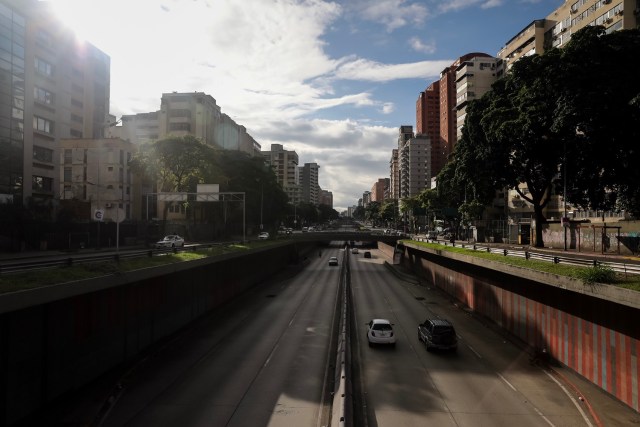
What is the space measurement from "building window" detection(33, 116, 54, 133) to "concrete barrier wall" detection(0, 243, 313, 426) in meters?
49.6

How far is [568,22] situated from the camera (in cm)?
7738

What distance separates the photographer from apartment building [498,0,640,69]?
6222 cm

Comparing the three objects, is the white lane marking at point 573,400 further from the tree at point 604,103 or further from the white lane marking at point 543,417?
the tree at point 604,103

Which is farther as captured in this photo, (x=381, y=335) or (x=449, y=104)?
(x=449, y=104)

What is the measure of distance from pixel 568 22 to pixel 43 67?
87.6m

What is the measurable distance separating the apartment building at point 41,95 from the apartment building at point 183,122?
14.3m

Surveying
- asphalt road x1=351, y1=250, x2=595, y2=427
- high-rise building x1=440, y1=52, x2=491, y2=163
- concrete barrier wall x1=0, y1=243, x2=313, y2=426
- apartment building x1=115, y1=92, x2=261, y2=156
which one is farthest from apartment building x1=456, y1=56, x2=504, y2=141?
concrete barrier wall x1=0, y1=243, x2=313, y2=426

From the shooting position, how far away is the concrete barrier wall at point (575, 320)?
62.9 feet

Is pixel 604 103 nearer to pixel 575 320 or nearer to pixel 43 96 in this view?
pixel 575 320

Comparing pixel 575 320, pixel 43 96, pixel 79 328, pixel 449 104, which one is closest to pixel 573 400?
pixel 575 320

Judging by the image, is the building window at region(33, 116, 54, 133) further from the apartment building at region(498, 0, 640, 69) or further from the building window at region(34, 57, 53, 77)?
the apartment building at region(498, 0, 640, 69)

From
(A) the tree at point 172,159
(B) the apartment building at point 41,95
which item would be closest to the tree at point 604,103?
(A) the tree at point 172,159

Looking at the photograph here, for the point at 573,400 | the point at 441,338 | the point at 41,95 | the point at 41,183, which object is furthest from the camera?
the point at 41,183

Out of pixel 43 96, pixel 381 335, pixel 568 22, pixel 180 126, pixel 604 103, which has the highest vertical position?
pixel 568 22
